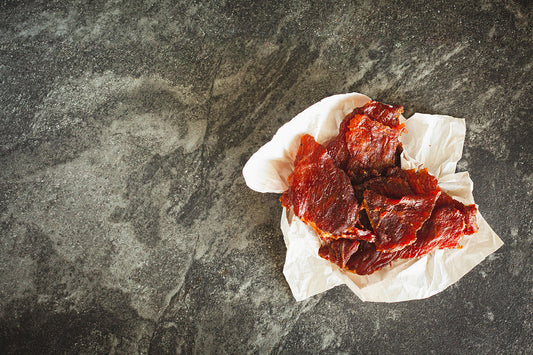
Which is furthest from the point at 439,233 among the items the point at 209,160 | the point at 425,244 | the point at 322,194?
the point at 209,160

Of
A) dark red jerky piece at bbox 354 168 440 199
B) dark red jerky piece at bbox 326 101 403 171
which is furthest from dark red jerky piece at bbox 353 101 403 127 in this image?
dark red jerky piece at bbox 354 168 440 199

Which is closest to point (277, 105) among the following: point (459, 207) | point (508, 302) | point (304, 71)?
point (304, 71)

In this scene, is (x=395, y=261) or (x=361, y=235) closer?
(x=361, y=235)

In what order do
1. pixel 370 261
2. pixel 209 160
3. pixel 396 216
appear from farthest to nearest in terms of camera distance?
pixel 209 160 < pixel 370 261 < pixel 396 216

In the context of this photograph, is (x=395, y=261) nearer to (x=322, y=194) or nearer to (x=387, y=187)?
(x=387, y=187)

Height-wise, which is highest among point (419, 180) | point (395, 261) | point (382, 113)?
point (382, 113)

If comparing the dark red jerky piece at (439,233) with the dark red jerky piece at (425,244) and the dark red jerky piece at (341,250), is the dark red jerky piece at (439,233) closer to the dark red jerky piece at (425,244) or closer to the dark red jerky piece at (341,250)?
the dark red jerky piece at (425,244)

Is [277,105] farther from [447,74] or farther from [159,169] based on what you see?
[447,74]
